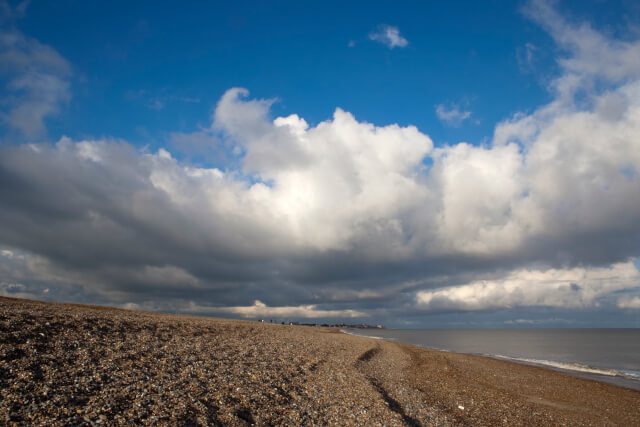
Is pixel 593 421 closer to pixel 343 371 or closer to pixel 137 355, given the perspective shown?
pixel 343 371

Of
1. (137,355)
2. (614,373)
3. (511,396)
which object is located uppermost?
(137,355)

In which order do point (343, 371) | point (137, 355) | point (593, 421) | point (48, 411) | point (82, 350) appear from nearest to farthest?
point (48, 411), point (82, 350), point (137, 355), point (593, 421), point (343, 371)

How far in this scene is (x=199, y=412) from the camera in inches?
488

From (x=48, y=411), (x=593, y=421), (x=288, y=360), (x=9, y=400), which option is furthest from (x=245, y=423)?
(x=593, y=421)

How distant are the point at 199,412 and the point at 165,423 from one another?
4.87 feet

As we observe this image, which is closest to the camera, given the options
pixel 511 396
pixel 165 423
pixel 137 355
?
pixel 165 423

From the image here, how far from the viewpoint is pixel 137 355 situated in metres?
17.5

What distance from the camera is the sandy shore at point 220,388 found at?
11727 millimetres

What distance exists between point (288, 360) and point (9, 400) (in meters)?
16.3

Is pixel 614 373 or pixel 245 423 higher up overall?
pixel 245 423

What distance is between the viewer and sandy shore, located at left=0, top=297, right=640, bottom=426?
11727 millimetres

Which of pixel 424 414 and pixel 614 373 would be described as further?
pixel 614 373

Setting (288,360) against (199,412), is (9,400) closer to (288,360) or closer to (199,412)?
(199,412)

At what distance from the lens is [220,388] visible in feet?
49.8
